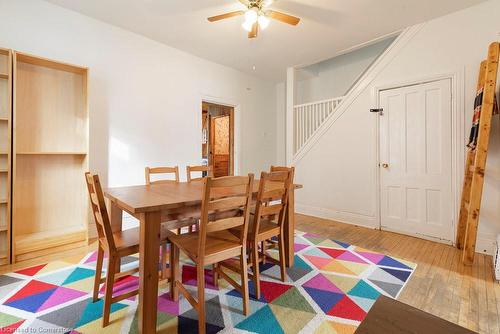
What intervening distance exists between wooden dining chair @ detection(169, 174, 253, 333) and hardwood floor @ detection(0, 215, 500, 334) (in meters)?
1.32

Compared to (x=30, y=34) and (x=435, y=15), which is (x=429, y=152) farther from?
(x=30, y=34)

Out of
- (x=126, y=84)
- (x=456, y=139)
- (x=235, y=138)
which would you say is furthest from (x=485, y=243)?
(x=126, y=84)

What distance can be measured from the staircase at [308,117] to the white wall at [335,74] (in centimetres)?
39

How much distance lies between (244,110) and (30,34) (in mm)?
3283

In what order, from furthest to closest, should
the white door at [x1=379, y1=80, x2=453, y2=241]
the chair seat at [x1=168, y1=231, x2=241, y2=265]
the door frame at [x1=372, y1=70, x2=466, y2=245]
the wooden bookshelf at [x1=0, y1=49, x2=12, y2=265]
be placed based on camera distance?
the white door at [x1=379, y1=80, x2=453, y2=241] → the door frame at [x1=372, y1=70, x2=466, y2=245] → the wooden bookshelf at [x1=0, y1=49, x2=12, y2=265] → the chair seat at [x1=168, y1=231, x2=241, y2=265]

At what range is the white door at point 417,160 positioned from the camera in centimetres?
288

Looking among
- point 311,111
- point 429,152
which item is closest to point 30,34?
point 311,111

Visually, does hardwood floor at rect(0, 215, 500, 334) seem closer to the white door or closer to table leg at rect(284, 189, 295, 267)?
the white door

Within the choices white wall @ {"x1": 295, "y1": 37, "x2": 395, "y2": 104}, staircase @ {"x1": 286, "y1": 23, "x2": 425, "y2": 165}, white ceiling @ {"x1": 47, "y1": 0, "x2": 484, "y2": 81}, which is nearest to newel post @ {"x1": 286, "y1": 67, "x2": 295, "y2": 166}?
staircase @ {"x1": 286, "y1": 23, "x2": 425, "y2": 165}

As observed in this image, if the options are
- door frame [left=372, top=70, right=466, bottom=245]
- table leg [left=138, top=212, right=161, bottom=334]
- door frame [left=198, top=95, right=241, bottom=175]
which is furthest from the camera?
door frame [left=198, top=95, right=241, bottom=175]

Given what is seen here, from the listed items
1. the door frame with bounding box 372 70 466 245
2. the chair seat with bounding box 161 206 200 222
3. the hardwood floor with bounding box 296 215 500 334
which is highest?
the door frame with bounding box 372 70 466 245

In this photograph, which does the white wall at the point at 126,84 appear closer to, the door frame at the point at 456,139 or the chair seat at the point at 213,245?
the chair seat at the point at 213,245

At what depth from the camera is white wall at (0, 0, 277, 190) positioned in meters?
2.59

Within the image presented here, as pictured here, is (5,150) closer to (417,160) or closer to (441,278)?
(441,278)
